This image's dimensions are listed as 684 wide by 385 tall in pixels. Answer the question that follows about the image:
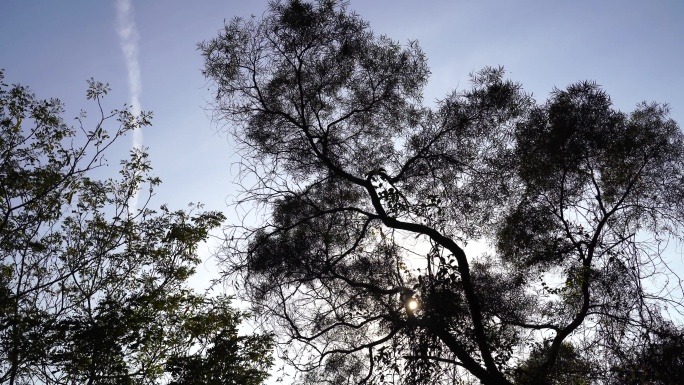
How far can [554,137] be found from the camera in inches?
411

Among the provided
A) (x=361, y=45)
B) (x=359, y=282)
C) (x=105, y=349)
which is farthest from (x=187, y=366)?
(x=361, y=45)

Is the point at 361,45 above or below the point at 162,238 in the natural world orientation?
above

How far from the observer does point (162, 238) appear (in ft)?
36.3

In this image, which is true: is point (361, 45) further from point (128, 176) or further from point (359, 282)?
point (128, 176)

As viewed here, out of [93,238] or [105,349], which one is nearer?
[105,349]

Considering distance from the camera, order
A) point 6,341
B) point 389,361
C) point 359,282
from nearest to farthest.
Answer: point 6,341, point 389,361, point 359,282

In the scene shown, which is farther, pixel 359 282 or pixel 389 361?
pixel 359 282

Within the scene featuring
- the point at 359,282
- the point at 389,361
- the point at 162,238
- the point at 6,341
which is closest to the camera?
the point at 6,341

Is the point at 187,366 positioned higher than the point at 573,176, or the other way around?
the point at 573,176

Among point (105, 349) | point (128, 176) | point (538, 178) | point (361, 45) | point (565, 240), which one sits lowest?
point (105, 349)

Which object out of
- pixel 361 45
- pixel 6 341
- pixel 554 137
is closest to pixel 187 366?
pixel 6 341

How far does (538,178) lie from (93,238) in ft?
32.8

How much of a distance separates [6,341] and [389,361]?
6705 mm

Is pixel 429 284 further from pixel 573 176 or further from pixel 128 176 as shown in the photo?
pixel 128 176
